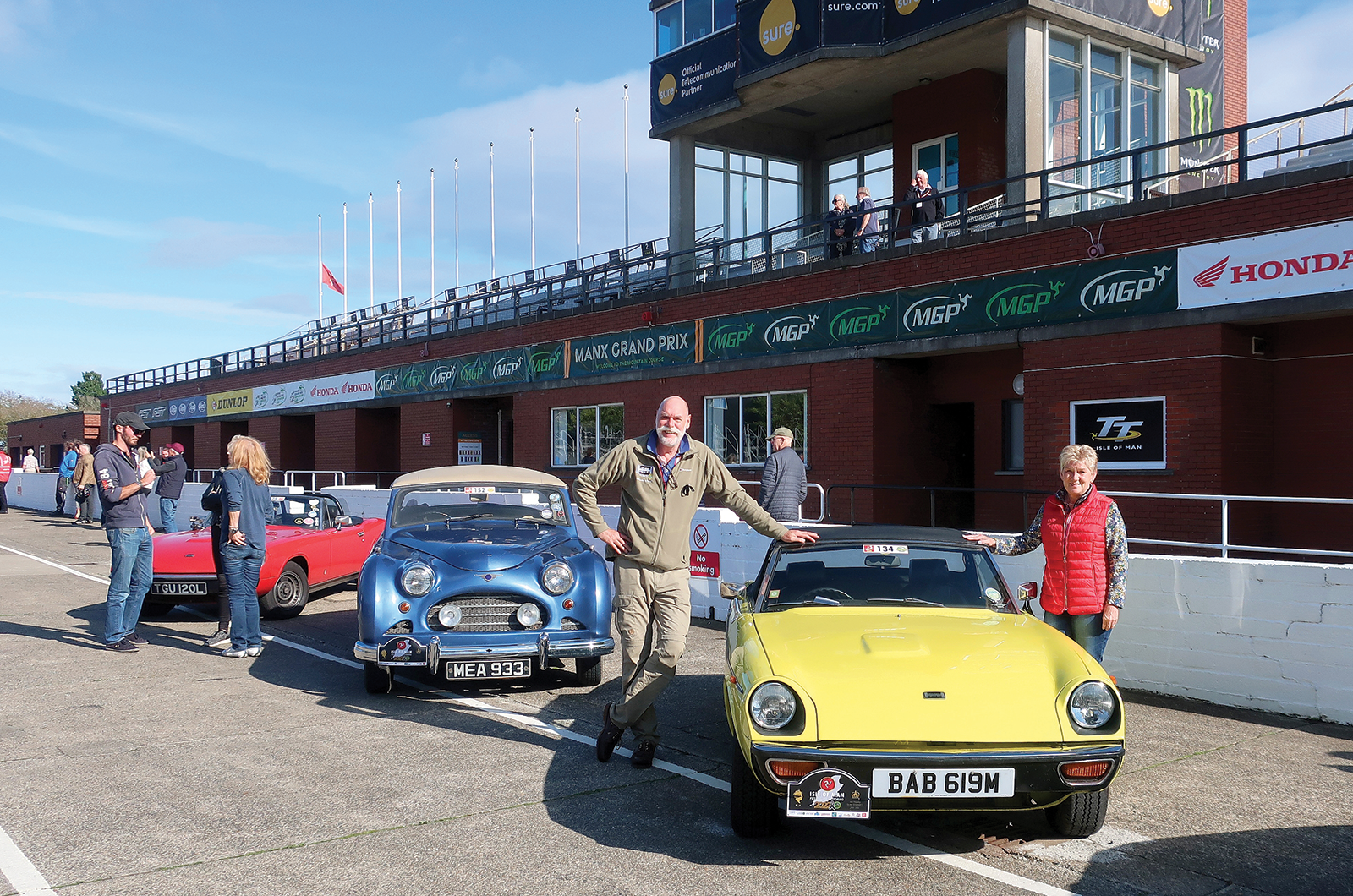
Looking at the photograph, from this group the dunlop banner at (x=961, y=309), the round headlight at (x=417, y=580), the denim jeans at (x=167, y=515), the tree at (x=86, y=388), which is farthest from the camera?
the tree at (x=86, y=388)

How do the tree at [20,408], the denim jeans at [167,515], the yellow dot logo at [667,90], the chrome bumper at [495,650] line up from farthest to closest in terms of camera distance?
the tree at [20,408] → the yellow dot logo at [667,90] → the denim jeans at [167,515] → the chrome bumper at [495,650]

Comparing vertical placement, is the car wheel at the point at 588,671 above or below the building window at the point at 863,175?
below

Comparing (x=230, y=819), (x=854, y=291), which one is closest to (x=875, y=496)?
(x=854, y=291)

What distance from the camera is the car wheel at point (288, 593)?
11148 mm

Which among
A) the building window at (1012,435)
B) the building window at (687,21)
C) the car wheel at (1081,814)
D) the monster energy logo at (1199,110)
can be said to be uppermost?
the building window at (687,21)

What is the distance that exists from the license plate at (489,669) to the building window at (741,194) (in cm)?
1584

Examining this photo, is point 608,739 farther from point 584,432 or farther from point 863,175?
point 863,175

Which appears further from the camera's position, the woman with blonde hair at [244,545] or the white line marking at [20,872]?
the woman with blonde hair at [244,545]

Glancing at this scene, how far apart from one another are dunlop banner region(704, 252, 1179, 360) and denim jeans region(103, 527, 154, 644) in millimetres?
10648

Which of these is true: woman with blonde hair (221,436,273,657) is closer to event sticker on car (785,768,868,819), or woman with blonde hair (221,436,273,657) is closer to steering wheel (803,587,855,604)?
steering wheel (803,587,855,604)

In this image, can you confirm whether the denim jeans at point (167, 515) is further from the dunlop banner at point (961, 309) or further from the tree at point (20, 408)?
the tree at point (20, 408)

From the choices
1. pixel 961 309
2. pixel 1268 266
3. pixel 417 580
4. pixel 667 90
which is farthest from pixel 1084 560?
pixel 667 90

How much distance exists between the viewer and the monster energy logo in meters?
20.2

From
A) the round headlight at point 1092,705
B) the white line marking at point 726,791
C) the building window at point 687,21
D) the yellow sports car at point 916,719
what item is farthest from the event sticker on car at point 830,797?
the building window at point 687,21
